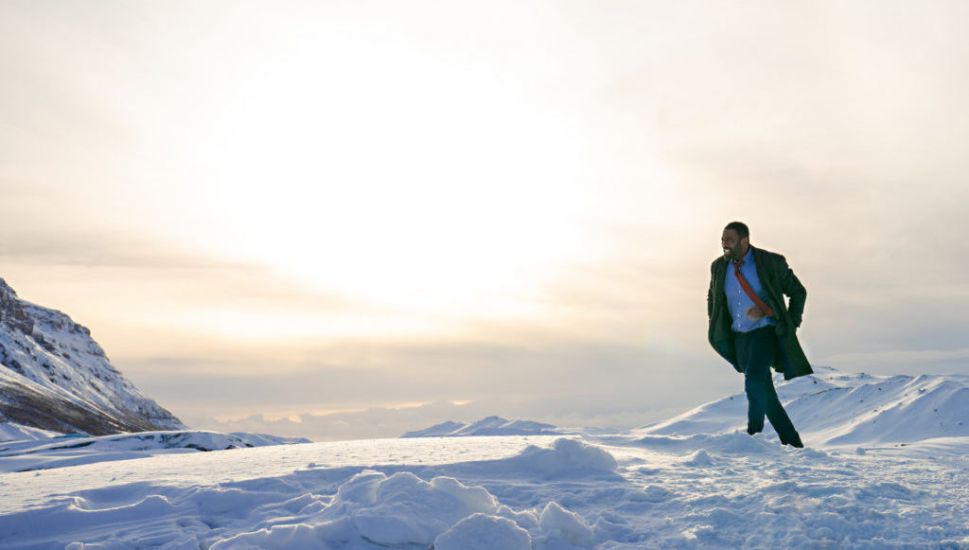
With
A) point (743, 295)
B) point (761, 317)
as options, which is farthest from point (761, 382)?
point (743, 295)

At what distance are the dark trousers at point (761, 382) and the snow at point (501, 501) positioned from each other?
943 millimetres

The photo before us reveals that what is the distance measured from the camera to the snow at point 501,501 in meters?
3.41

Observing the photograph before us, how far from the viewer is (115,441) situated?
1133 cm

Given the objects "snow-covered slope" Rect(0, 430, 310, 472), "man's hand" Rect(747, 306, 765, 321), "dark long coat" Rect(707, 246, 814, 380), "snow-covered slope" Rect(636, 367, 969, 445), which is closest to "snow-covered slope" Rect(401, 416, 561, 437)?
"snow-covered slope" Rect(636, 367, 969, 445)

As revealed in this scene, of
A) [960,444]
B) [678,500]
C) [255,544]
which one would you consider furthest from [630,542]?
[960,444]

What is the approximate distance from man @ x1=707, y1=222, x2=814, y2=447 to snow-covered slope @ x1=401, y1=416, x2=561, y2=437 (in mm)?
5799

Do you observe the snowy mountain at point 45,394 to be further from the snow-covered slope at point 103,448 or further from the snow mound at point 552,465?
the snow mound at point 552,465

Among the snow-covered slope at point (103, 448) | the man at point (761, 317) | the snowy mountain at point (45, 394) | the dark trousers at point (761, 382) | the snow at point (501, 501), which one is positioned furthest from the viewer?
the snowy mountain at point (45, 394)

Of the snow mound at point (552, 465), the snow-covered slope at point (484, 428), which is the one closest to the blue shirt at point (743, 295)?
the snow mound at point (552, 465)

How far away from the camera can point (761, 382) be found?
23.9 feet

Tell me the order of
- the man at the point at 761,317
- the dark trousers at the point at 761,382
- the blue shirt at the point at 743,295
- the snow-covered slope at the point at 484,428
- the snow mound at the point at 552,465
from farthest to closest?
the snow-covered slope at the point at 484,428 < the blue shirt at the point at 743,295 < the man at the point at 761,317 < the dark trousers at the point at 761,382 < the snow mound at the point at 552,465

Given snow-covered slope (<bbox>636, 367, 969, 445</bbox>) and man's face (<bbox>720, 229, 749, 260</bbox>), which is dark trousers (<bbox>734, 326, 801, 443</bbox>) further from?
snow-covered slope (<bbox>636, 367, 969, 445</bbox>)

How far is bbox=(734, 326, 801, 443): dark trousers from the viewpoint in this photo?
715 centimetres

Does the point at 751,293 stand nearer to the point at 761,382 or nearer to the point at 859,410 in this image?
the point at 761,382
